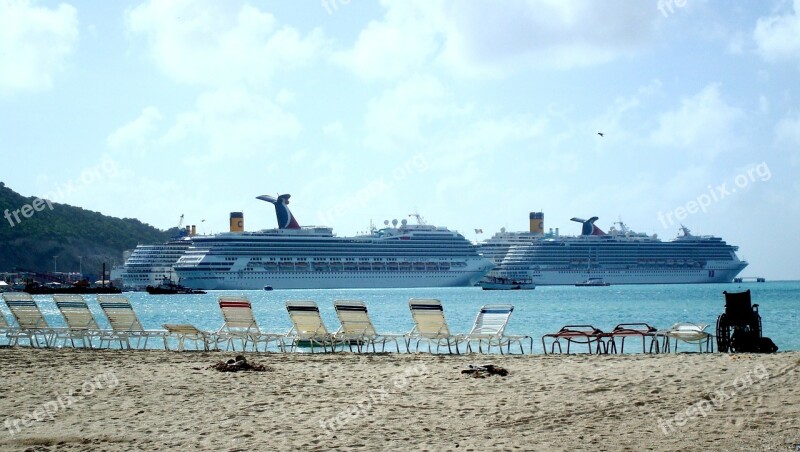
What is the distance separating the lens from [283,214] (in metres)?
84.1

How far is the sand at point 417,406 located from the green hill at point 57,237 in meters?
99.9

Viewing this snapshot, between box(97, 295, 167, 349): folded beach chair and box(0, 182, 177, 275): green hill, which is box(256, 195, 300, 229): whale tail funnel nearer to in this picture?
box(0, 182, 177, 275): green hill

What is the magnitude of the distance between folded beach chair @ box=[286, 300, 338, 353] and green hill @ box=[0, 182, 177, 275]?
96732 millimetres

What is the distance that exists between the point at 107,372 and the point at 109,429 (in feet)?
7.19

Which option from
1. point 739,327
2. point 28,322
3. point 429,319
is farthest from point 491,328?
point 28,322

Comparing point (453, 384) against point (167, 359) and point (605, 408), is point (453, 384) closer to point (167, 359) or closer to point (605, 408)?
point (605, 408)

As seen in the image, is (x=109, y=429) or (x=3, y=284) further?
(x=3, y=284)

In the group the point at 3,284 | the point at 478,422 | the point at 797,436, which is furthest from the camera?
the point at 3,284

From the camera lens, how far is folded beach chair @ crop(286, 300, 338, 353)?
1160 cm

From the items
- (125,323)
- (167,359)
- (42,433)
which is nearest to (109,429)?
Answer: (42,433)

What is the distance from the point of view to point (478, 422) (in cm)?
684

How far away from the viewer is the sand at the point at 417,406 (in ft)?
21.1

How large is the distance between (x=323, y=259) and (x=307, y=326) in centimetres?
6674

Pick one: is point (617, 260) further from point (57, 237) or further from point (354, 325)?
point (354, 325)
